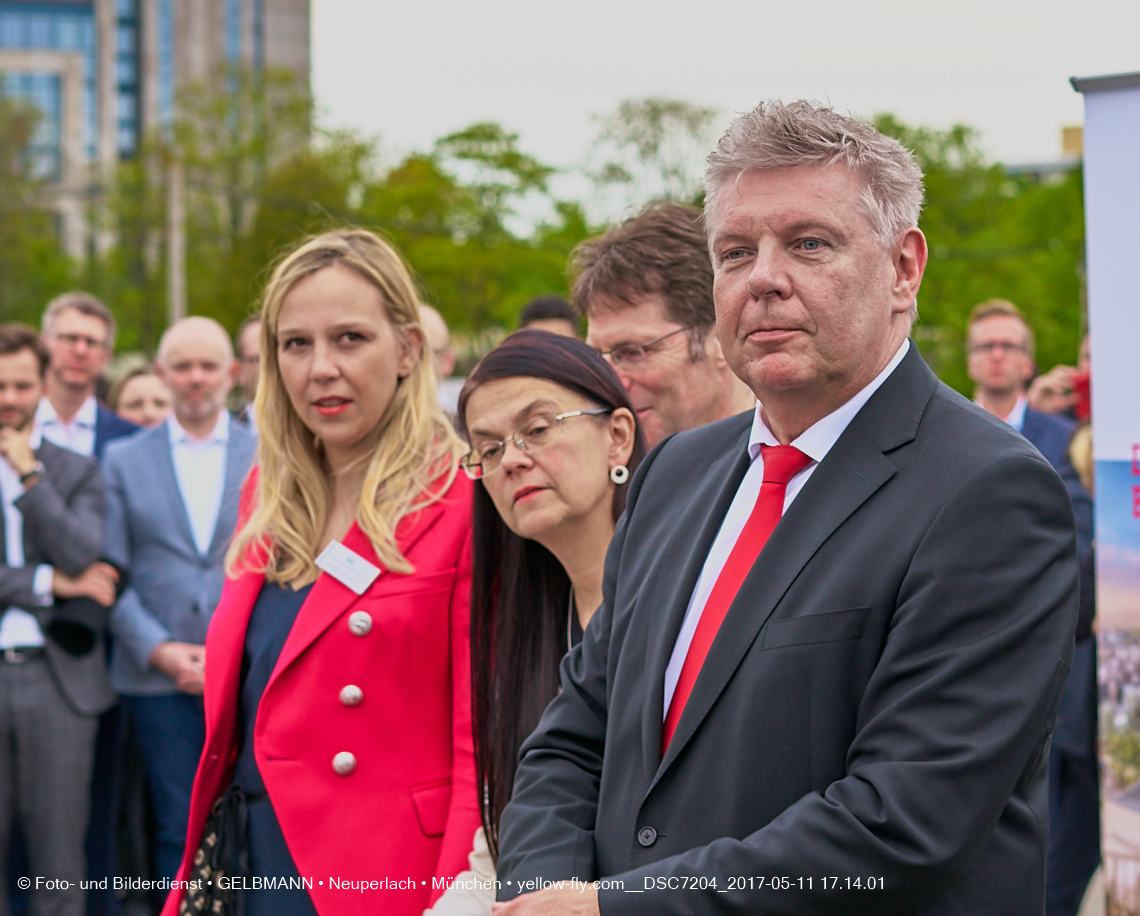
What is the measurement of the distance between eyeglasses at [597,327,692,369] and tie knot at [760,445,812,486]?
142 centimetres

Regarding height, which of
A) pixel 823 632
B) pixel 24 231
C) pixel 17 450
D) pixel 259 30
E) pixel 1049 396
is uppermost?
pixel 259 30

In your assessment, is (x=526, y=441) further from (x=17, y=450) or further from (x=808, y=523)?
(x=17, y=450)

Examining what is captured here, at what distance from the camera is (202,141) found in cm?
3506

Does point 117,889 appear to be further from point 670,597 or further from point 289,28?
point 289,28

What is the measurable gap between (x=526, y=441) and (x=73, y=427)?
4.62 meters

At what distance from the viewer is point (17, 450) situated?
5.34 meters

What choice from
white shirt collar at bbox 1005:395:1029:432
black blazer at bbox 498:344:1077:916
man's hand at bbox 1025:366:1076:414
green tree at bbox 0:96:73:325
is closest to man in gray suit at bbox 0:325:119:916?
black blazer at bbox 498:344:1077:916

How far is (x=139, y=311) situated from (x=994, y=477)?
3333 cm

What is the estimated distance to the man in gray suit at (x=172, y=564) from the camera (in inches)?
209

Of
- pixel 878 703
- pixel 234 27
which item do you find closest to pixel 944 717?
pixel 878 703

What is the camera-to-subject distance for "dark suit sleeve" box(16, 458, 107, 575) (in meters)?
5.25

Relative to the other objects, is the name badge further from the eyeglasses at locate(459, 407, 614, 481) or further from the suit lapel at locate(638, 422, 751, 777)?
the suit lapel at locate(638, 422, 751, 777)

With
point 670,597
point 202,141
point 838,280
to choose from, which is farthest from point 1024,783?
point 202,141

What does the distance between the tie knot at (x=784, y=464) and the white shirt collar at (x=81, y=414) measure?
17.5ft
